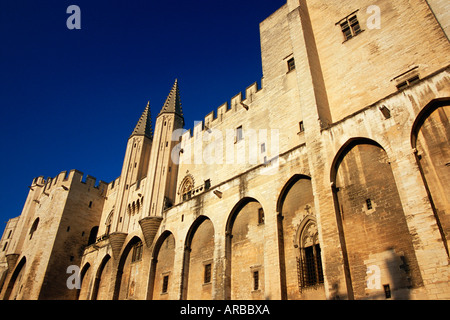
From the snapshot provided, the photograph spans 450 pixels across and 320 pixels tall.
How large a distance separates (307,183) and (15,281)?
27.7 metres

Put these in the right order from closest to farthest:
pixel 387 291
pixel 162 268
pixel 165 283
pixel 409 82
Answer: pixel 387 291
pixel 409 82
pixel 165 283
pixel 162 268

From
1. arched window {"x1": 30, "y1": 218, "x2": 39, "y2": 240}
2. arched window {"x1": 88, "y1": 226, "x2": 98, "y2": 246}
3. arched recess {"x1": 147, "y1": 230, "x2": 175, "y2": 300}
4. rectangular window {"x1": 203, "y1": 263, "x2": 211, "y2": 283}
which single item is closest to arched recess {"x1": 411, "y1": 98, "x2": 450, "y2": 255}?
rectangular window {"x1": 203, "y1": 263, "x2": 211, "y2": 283}

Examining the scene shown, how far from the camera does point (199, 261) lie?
1616cm

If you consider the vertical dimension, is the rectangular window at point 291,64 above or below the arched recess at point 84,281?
above

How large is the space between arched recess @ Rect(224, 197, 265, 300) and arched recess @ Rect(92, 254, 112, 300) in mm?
11289

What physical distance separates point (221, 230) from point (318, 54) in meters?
9.25

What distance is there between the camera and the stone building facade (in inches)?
376

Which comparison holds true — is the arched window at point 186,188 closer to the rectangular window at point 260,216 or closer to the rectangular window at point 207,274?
the rectangular window at point 207,274

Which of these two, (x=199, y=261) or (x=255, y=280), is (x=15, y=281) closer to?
(x=199, y=261)

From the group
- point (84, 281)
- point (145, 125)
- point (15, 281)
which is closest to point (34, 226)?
point (15, 281)

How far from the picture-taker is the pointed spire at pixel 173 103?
24.5m

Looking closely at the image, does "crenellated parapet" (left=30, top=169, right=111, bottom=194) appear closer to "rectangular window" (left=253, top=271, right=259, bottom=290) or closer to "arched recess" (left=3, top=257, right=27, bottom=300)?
"arched recess" (left=3, top=257, right=27, bottom=300)

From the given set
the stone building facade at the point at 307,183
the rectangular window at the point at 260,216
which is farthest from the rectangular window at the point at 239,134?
the rectangular window at the point at 260,216

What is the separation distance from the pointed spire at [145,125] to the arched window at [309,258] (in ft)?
63.1
